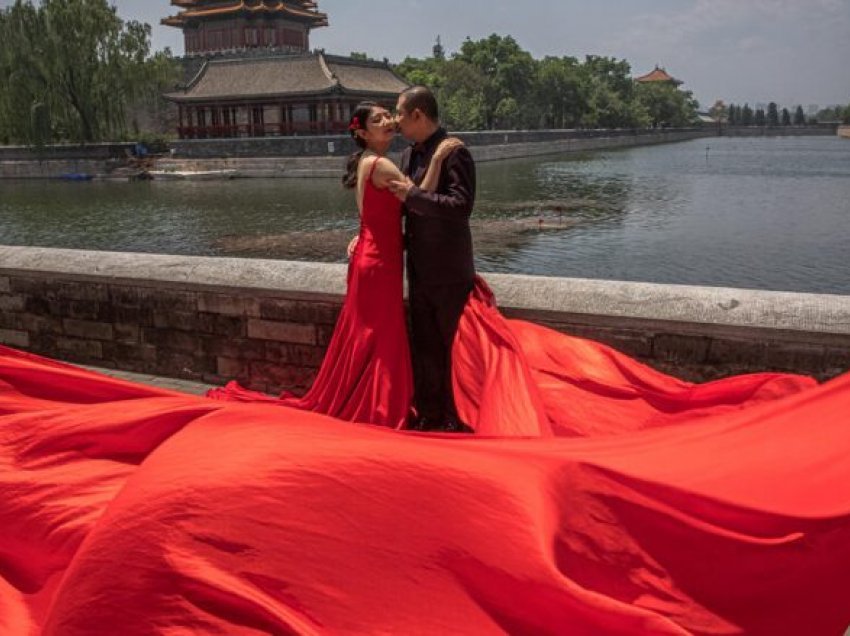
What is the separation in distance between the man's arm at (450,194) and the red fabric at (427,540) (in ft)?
3.88

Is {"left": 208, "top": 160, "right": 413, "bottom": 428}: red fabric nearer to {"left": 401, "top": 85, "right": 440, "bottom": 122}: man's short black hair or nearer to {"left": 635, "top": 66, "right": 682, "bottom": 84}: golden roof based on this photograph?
{"left": 401, "top": 85, "right": 440, "bottom": 122}: man's short black hair

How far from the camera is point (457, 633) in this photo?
172 centimetres

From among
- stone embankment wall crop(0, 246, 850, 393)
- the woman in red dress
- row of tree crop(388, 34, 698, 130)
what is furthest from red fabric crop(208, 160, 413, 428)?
row of tree crop(388, 34, 698, 130)

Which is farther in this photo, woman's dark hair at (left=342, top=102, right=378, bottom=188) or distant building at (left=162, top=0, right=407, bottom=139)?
distant building at (left=162, top=0, right=407, bottom=139)

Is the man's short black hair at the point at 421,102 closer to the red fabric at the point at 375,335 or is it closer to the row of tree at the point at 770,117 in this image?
the red fabric at the point at 375,335

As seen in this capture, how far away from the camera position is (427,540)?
1844 millimetres

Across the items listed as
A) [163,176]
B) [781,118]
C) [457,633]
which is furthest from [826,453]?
[781,118]

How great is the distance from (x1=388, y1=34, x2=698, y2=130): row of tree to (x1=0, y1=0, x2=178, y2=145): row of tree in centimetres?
2211

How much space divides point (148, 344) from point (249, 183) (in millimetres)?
34913

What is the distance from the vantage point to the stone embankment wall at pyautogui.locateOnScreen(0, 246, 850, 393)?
332 centimetres

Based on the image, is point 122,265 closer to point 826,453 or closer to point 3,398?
point 3,398

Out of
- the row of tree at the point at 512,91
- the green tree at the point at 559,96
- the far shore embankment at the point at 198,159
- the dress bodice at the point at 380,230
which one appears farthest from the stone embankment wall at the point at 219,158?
the dress bodice at the point at 380,230

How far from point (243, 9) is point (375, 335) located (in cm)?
6310

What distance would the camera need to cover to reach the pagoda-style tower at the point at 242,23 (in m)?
61.1
